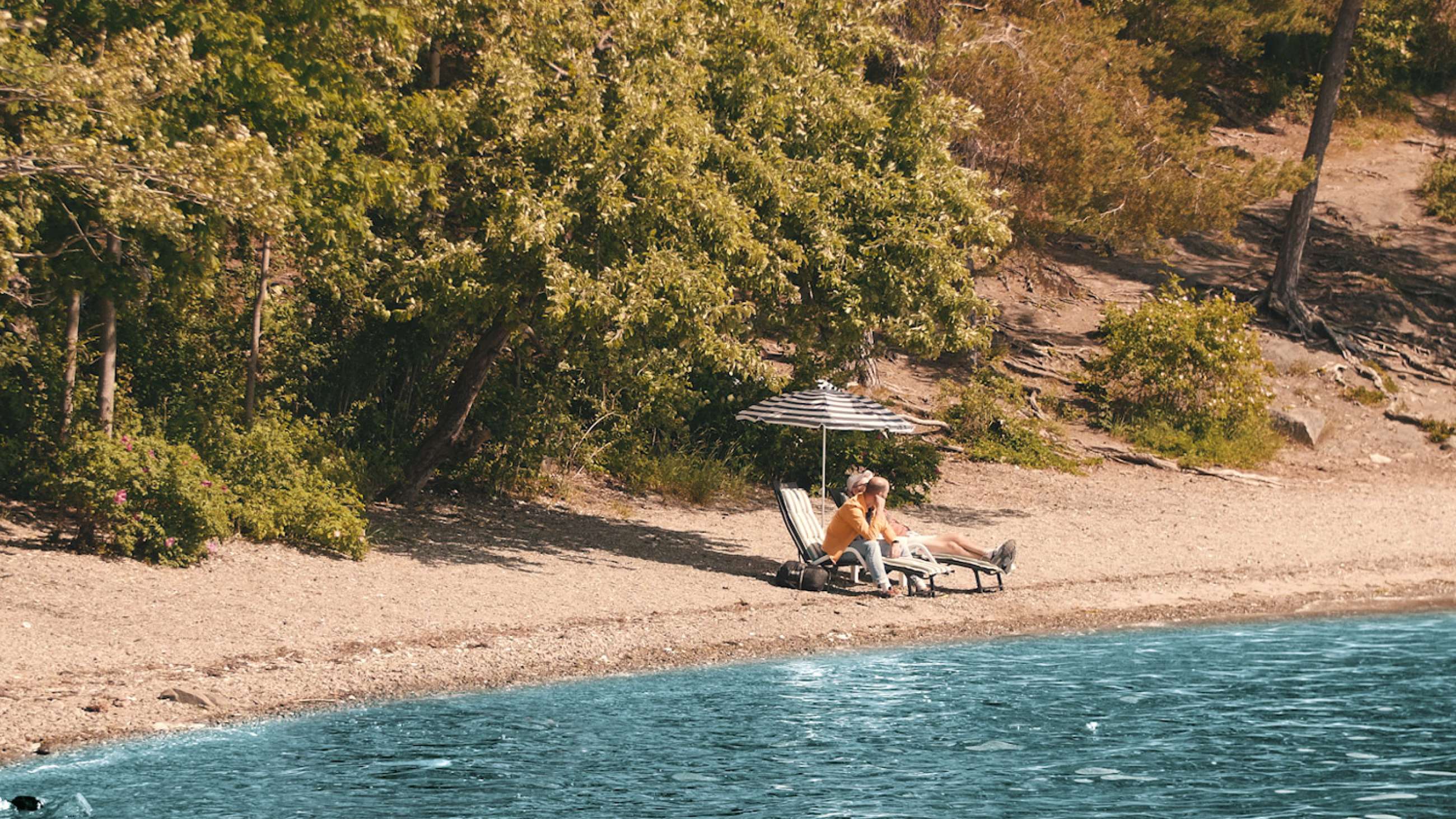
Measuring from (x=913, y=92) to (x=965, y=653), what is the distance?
6.98 m

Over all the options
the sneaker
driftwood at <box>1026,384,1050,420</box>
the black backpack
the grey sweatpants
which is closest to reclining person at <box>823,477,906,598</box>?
the grey sweatpants

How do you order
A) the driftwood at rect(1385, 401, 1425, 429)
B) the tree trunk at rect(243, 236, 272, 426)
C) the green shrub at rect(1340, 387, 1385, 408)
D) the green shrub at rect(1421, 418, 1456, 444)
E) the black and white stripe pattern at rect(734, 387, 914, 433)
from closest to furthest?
the tree trunk at rect(243, 236, 272, 426)
the black and white stripe pattern at rect(734, 387, 914, 433)
the green shrub at rect(1421, 418, 1456, 444)
the driftwood at rect(1385, 401, 1425, 429)
the green shrub at rect(1340, 387, 1385, 408)

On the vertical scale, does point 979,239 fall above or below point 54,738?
above

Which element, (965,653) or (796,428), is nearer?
(965,653)

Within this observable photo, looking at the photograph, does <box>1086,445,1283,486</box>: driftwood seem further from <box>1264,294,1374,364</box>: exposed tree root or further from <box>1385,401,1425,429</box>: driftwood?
<box>1264,294,1374,364</box>: exposed tree root

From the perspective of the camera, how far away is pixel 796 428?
21000 mm

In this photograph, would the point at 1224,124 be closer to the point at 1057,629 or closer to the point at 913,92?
the point at 913,92

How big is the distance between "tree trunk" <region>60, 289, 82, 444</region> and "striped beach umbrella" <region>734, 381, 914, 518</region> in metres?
6.84

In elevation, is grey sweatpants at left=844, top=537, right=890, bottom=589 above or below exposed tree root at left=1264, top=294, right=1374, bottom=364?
below

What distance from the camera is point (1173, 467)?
2427cm

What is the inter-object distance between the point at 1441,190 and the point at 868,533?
23.1m

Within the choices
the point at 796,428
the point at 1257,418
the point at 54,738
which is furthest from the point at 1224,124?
the point at 54,738

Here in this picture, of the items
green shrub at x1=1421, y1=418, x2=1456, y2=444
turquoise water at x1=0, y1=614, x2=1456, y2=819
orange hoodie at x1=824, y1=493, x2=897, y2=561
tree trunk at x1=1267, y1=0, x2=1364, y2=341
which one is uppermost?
tree trunk at x1=1267, y1=0, x2=1364, y2=341

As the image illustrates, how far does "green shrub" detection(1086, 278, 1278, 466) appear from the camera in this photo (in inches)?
991
